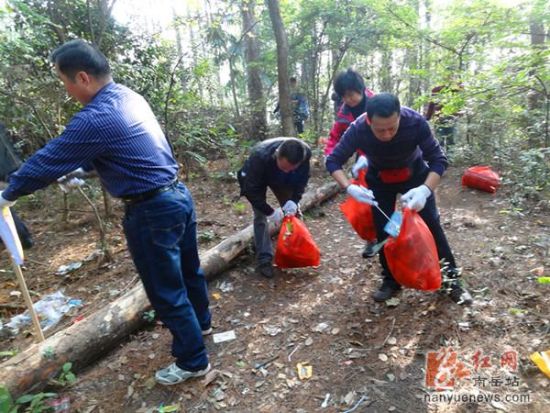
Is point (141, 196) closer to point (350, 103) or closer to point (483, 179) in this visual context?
point (350, 103)

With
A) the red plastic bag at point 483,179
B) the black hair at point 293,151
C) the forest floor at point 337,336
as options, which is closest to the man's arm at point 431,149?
the black hair at point 293,151

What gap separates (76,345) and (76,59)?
1.96 metres

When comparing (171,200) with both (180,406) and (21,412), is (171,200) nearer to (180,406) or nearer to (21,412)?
(180,406)

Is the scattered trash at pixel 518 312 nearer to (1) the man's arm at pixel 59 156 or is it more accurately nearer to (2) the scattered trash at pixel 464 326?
(2) the scattered trash at pixel 464 326

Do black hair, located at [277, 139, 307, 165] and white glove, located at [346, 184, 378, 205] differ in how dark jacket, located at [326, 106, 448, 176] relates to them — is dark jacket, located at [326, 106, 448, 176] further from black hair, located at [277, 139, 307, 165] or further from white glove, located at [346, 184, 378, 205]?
black hair, located at [277, 139, 307, 165]

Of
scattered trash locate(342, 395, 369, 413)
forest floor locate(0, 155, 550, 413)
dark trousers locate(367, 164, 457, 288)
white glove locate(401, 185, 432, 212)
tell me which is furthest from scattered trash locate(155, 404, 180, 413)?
white glove locate(401, 185, 432, 212)

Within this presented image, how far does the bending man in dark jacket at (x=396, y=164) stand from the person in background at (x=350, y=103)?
729mm

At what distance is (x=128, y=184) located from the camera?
211 cm

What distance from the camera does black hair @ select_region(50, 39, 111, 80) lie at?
2.02 metres

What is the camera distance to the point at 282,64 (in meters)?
6.93

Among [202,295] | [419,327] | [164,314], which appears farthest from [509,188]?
[164,314]

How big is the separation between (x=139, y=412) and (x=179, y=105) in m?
5.65

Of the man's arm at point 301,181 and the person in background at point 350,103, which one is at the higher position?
the person in background at point 350,103

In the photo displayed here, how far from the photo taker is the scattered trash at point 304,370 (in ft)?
8.30
